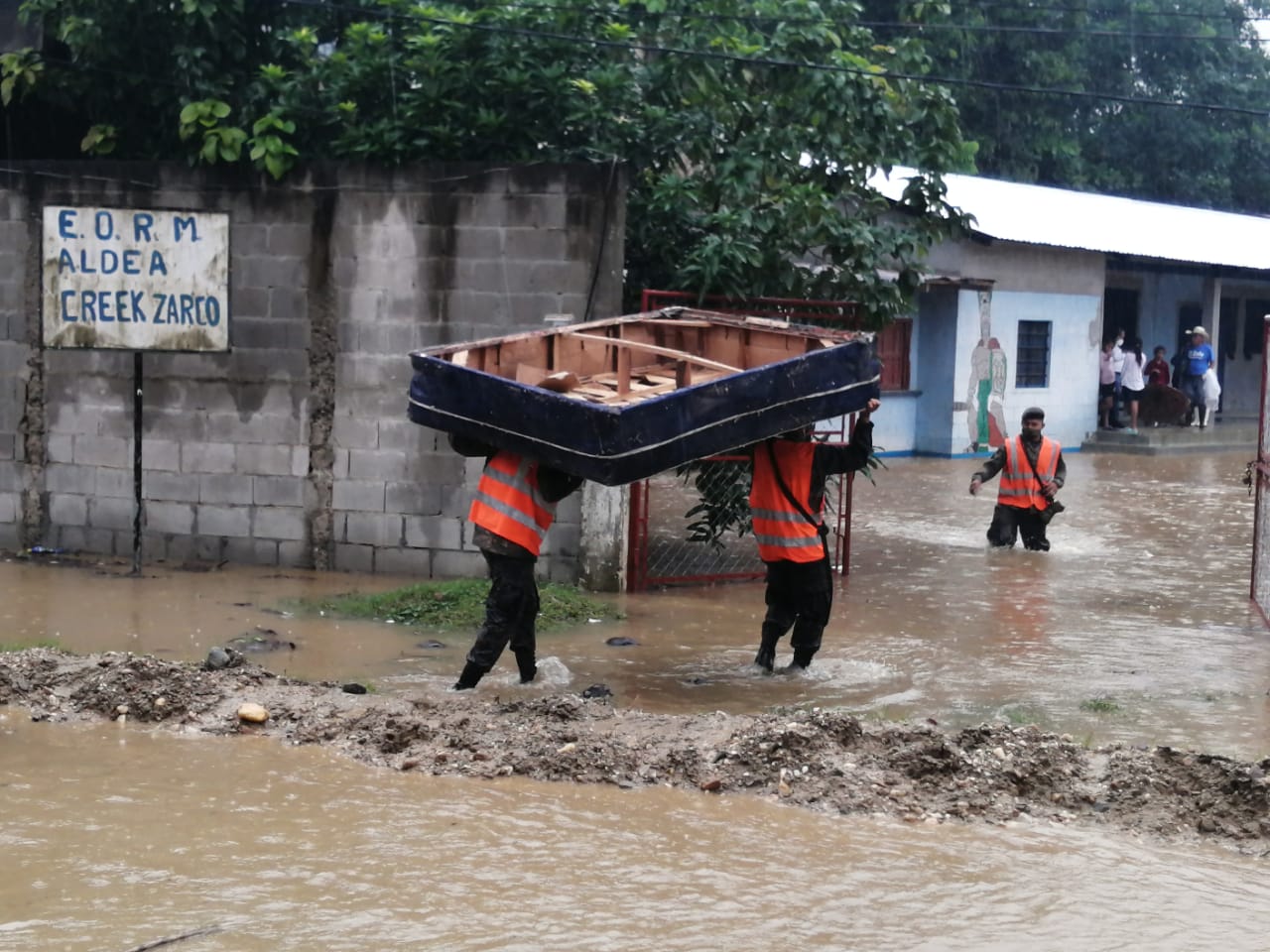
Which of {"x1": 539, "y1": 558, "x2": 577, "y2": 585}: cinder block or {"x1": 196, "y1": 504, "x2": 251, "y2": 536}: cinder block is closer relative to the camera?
{"x1": 539, "y1": 558, "x2": 577, "y2": 585}: cinder block

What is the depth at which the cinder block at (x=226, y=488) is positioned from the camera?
38.7ft

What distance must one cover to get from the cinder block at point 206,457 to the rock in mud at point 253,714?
4723 mm

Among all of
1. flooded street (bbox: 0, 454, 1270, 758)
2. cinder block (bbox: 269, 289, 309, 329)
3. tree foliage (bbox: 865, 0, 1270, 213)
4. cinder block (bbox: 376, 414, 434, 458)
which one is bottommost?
flooded street (bbox: 0, 454, 1270, 758)

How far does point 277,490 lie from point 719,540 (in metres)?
3.38

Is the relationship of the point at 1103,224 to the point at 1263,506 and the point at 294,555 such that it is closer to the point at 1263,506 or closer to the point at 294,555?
the point at 1263,506

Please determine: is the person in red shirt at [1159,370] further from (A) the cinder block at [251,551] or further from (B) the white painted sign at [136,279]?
(B) the white painted sign at [136,279]

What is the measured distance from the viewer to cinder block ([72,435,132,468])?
12008 millimetres

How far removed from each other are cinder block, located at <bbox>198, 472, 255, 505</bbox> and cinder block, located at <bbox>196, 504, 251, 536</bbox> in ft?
0.17

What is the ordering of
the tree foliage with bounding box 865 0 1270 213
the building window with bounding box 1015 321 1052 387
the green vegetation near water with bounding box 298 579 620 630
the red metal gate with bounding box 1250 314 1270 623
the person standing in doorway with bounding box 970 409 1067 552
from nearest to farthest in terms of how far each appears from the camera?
1. the green vegetation near water with bounding box 298 579 620 630
2. the red metal gate with bounding box 1250 314 1270 623
3. the person standing in doorway with bounding box 970 409 1067 552
4. the building window with bounding box 1015 321 1052 387
5. the tree foliage with bounding box 865 0 1270 213

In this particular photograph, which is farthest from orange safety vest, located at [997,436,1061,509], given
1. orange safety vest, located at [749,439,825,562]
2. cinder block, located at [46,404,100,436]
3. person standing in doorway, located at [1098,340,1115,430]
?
person standing in doorway, located at [1098,340,1115,430]

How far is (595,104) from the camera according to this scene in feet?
38.7

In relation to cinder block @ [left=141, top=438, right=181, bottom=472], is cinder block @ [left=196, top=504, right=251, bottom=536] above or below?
below

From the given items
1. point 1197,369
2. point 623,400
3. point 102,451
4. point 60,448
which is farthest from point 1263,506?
point 1197,369

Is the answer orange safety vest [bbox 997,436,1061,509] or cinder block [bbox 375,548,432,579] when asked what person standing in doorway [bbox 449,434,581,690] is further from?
orange safety vest [bbox 997,436,1061,509]
